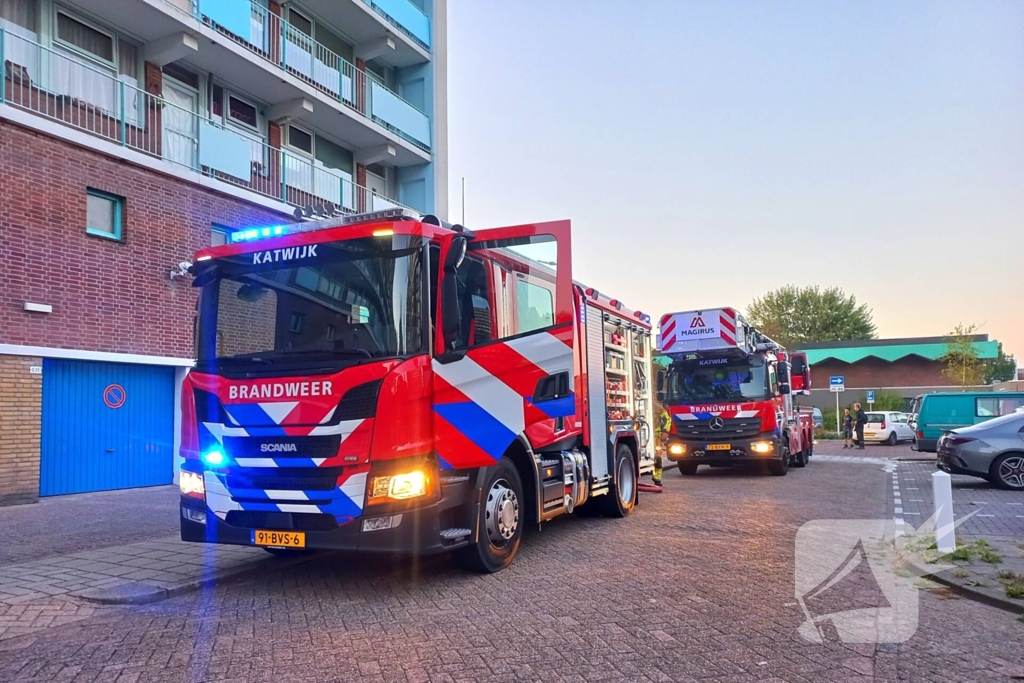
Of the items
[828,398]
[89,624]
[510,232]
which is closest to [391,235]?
[510,232]

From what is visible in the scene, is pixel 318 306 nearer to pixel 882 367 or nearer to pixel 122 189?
pixel 122 189

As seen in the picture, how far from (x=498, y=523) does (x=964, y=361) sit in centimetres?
4295

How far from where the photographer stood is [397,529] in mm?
6020

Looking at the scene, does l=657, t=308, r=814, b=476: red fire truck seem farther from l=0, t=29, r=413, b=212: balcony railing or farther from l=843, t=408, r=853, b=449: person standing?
l=843, t=408, r=853, b=449: person standing

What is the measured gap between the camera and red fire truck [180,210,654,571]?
6039mm

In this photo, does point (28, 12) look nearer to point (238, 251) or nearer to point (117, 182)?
point (117, 182)

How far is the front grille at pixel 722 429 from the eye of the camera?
1595 cm

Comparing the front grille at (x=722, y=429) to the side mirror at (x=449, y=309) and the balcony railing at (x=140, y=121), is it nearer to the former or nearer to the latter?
the balcony railing at (x=140, y=121)

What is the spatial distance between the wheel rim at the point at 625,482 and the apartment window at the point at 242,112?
38.1 feet

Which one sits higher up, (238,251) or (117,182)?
(117,182)

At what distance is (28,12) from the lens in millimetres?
12758

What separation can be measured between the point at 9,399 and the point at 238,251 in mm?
6911

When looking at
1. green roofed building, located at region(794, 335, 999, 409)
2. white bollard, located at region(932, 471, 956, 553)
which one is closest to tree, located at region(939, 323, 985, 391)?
green roofed building, located at region(794, 335, 999, 409)

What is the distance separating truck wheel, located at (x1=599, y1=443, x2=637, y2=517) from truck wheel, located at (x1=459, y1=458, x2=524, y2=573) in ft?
10.0
